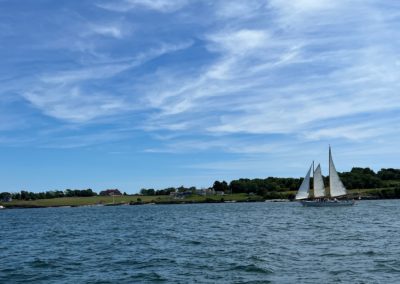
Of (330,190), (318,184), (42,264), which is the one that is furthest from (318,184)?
(42,264)

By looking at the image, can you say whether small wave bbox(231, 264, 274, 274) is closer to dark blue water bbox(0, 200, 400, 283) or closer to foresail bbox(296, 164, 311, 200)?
dark blue water bbox(0, 200, 400, 283)

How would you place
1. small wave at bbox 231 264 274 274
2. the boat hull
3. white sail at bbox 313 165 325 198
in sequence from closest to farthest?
small wave at bbox 231 264 274 274
the boat hull
white sail at bbox 313 165 325 198

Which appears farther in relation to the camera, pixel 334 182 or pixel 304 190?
pixel 304 190

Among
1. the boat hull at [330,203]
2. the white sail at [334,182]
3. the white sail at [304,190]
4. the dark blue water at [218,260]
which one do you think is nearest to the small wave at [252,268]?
the dark blue water at [218,260]

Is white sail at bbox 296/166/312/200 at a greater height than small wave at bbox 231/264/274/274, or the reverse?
white sail at bbox 296/166/312/200

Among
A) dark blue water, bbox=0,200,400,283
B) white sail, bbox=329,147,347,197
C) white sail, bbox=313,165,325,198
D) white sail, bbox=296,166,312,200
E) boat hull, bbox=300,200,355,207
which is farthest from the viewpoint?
white sail, bbox=296,166,312,200

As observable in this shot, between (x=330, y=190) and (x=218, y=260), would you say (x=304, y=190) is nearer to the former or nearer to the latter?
(x=330, y=190)

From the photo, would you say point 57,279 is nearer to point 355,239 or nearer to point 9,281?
point 9,281

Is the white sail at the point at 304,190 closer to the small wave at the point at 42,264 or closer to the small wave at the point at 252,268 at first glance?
the small wave at the point at 42,264

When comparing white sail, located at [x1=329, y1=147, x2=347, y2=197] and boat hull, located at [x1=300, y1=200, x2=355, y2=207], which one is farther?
white sail, located at [x1=329, y1=147, x2=347, y2=197]

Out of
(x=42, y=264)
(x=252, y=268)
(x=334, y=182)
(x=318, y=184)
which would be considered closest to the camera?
(x=252, y=268)

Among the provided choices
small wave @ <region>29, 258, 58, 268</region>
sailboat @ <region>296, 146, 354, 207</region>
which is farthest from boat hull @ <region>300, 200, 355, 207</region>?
small wave @ <region>29, 258, 58, 268</region>

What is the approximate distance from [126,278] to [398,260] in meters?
17.9

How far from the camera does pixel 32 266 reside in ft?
126
